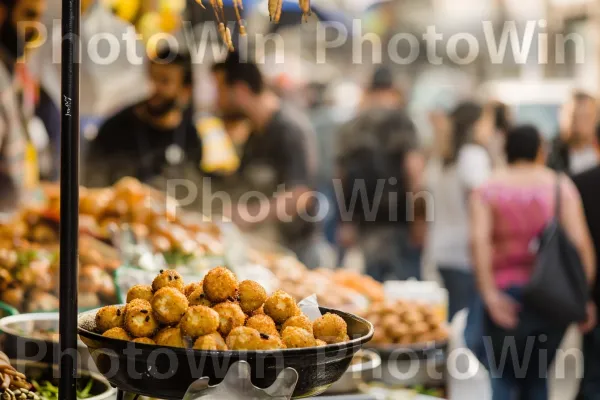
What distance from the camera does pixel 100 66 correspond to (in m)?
6.13

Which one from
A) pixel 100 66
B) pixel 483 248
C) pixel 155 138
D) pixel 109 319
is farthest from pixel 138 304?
pixel 100 66

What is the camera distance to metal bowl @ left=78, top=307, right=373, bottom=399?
1205mm

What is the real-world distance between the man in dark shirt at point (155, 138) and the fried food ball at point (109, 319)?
3.65 metres

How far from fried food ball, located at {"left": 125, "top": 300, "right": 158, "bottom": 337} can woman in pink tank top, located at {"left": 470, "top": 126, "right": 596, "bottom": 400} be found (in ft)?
10.1

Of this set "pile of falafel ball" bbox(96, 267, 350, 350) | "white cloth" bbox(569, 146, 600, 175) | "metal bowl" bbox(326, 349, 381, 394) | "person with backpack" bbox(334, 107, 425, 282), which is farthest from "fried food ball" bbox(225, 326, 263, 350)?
"person with backpack" bbox(334, 107, 425, 282)

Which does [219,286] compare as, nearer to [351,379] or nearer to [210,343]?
[210,343]

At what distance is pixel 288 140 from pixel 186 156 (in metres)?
0.73

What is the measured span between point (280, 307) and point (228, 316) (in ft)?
0.40

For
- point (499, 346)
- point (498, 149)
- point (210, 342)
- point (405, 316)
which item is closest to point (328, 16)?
point (498, 149)

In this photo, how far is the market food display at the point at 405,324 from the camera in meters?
3.13

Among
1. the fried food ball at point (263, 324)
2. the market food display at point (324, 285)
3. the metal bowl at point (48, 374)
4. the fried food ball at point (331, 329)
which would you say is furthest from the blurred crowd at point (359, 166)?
the fried food ball at point (263, 324)

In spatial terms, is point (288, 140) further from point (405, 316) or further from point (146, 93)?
point (405, 316)

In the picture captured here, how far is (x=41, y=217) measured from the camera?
342 cm

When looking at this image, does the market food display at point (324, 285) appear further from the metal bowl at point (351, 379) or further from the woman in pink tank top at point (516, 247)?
the metal bowl at point (351, 379)
